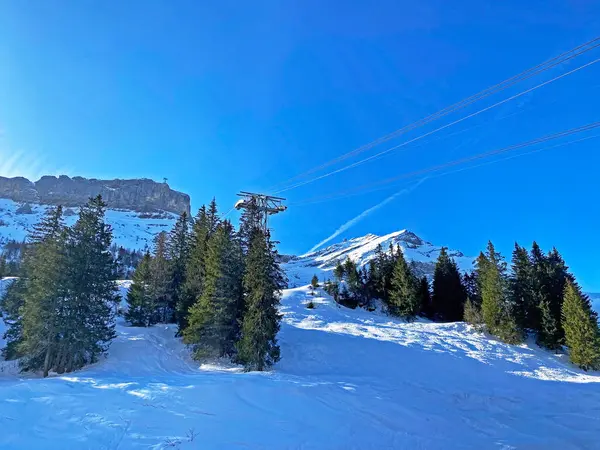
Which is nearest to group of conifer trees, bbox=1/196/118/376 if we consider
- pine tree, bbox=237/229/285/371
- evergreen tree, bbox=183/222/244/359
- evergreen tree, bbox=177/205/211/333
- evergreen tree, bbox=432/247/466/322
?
evergreen tree, bbox=183/222/244/359

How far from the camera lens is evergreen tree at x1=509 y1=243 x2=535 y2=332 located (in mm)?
31562

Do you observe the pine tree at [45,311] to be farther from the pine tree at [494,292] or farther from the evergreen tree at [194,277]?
the pine tree at [494,292]

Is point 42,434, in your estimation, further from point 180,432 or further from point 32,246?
point 32,246

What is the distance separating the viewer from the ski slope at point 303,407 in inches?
301

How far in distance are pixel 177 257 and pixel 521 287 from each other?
35.0 meters

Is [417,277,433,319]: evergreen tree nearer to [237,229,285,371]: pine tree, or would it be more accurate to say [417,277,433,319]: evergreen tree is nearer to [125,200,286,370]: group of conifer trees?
[125,200,286,370]: group of conifer trees

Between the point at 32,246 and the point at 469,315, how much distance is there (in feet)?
130

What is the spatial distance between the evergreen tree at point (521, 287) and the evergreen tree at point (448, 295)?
11.4 m

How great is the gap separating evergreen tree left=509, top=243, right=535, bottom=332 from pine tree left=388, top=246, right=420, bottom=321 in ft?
35.9

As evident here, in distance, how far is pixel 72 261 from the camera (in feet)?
66.4

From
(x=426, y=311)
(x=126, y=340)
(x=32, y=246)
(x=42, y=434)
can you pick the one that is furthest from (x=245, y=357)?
(x=426, y=311)

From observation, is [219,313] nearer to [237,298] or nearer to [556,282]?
[237,298]

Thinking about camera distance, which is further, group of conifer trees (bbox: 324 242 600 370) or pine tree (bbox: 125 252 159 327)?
pine tree (bbox: 125 252 159 327)

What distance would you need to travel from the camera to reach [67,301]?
65.8 ft
